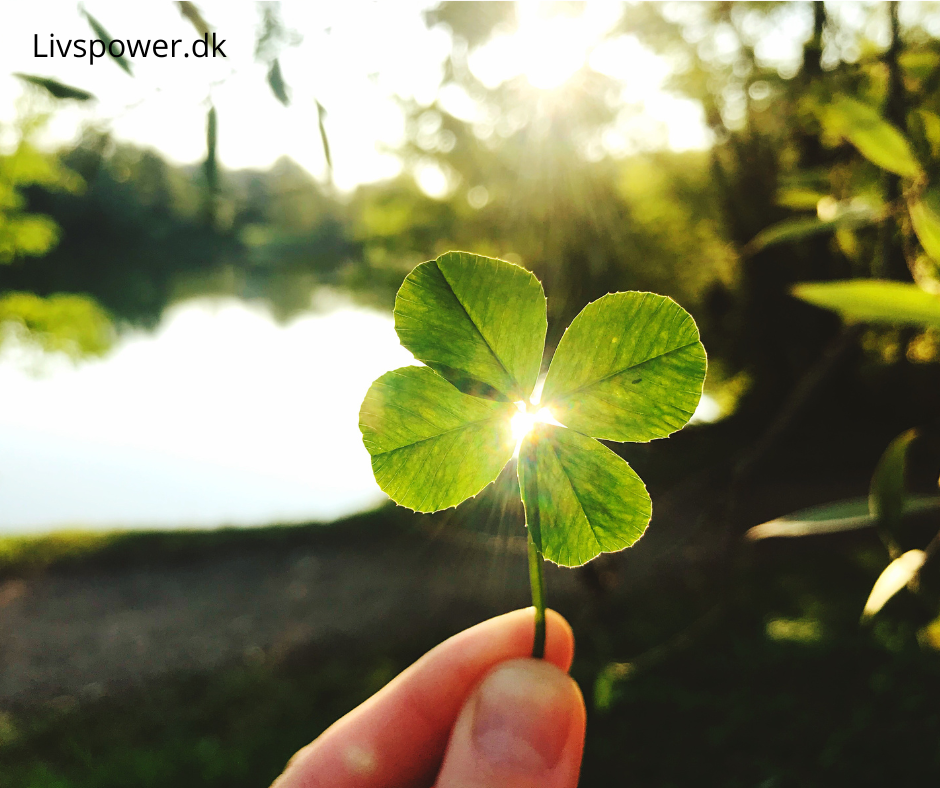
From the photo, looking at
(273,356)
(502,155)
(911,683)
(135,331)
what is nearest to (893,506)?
(502,155)

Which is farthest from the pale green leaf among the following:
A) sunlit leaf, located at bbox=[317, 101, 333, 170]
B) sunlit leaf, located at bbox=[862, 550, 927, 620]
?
sunlit leaf, located at bbox=[317, 101, 333, 170]

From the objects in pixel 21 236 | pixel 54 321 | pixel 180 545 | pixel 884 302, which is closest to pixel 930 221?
pixel 884 302

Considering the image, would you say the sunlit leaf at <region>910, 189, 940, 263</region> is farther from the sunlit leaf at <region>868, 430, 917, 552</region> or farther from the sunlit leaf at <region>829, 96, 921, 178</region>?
the sunlit leaf at <region>868, 430, 917, 552</region>

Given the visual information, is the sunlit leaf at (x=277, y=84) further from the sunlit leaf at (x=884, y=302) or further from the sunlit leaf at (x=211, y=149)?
the sunlit leaf at (x=884, y=302)

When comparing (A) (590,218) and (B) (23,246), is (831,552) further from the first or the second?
(B) (23,246)

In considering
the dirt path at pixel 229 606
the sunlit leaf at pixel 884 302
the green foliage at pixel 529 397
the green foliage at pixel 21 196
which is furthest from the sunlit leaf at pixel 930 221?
the green foliage at pixel 21 196
